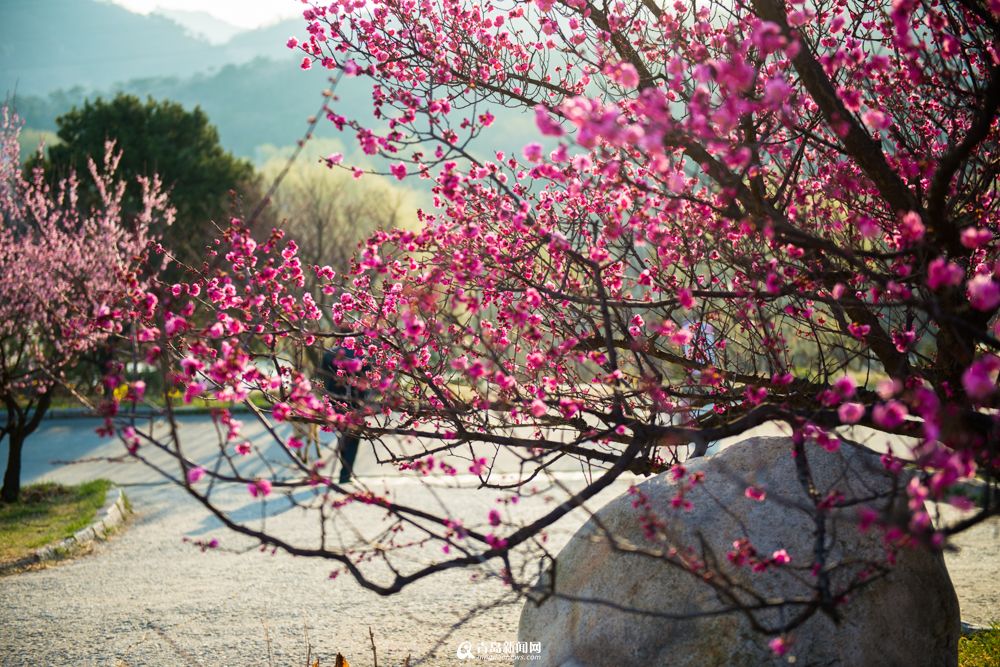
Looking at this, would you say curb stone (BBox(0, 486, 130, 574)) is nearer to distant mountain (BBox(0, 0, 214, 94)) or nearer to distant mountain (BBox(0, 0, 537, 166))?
distant mountain (BBox(0, 0, 537, 166))

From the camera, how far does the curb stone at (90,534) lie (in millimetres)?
8305

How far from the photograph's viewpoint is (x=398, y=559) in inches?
329

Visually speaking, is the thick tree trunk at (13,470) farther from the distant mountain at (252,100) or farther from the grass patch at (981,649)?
the distant mountain at (252,100)

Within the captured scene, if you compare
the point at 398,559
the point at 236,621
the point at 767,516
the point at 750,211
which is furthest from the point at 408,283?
the point at 398,559

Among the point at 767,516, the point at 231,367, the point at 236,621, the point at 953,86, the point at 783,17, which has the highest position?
the point at 783,17

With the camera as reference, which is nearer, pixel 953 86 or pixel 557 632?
pixel 953 86

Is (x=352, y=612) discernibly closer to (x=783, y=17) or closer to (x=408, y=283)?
(x=408, y=283)

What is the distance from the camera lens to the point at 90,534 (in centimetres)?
916

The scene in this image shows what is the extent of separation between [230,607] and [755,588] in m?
4.86

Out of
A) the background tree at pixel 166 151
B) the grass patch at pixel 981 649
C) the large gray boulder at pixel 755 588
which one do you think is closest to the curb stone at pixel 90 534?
the large gray boulder at pixel 755 588

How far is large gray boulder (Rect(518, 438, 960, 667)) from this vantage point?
3.78 m

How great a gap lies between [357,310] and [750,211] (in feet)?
8.61

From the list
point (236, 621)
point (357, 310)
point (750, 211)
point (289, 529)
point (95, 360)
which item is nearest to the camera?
point (750, 211)

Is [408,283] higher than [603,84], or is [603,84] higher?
[603,84]
